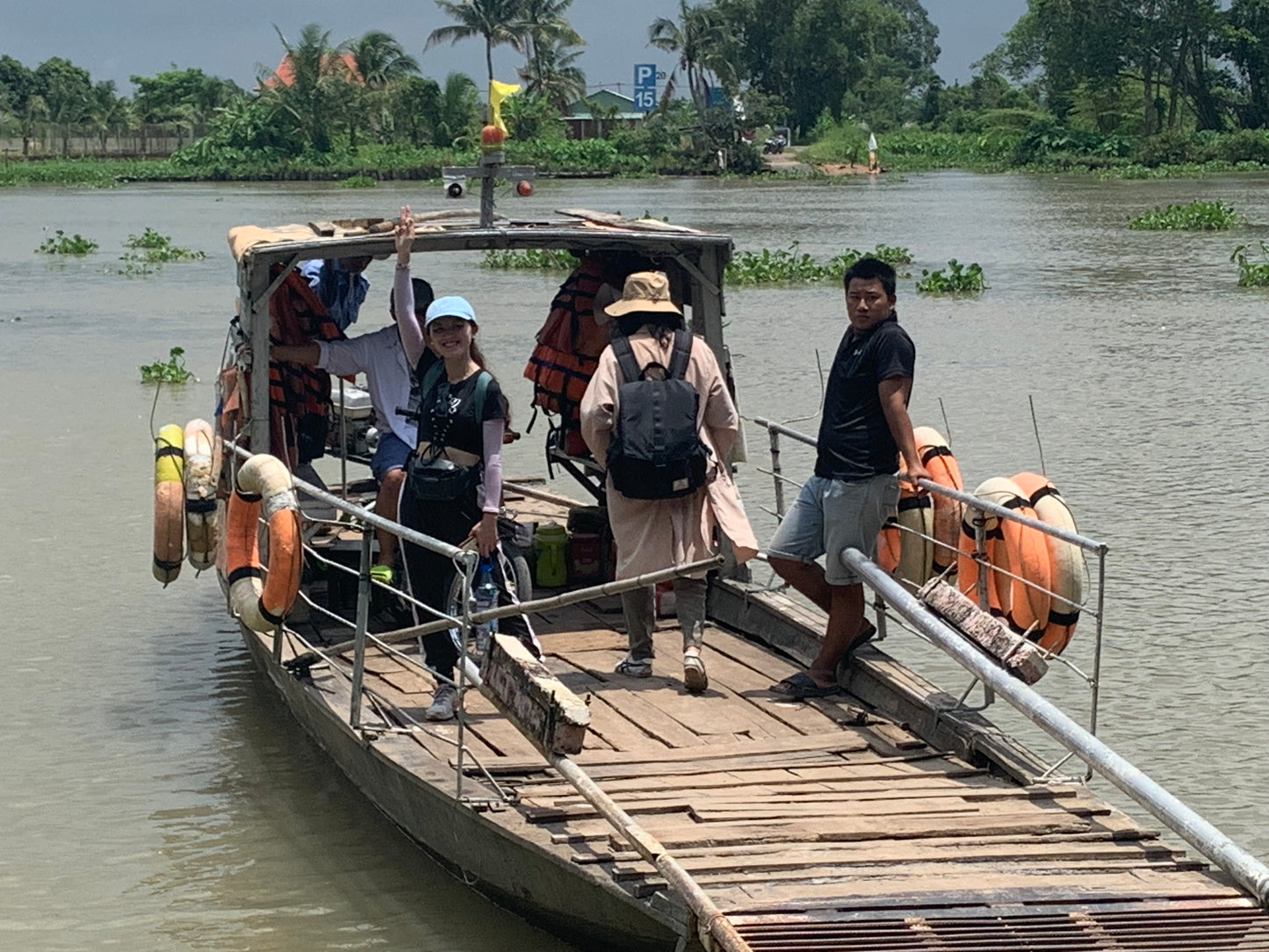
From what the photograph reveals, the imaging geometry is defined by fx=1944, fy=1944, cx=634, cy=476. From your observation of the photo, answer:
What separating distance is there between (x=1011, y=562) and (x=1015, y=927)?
211 centimetres

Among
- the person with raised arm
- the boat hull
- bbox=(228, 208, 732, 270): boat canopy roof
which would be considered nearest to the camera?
the boat hull

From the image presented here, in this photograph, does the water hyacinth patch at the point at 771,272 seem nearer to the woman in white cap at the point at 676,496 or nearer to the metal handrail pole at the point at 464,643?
the woman in white cap at the point at 676,496

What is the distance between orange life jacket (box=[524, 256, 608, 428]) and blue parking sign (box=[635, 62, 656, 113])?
292ft

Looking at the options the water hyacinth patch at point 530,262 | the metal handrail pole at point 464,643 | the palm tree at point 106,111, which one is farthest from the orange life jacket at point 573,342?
the palm tree at point 106,111

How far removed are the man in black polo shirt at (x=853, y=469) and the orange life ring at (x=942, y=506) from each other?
169 millimetres

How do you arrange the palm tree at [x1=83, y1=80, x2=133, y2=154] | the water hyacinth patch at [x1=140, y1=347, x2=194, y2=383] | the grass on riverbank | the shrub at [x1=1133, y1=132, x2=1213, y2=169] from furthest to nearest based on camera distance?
1. the palm tree at [x1=83, y1=80, x2=133, y2=154]
2. the grass on riverbank
3. the shrub at [x1=1133, y1=132, x2=1213, y2=169]
4. the water hyacinth patch at [x1=140, y1=347, x2=194, y2=383]

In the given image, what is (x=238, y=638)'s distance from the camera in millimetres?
10438

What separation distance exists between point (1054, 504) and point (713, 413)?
4.31 feet

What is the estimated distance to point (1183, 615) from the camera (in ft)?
34.0

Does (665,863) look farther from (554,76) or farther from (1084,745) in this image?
(554,76)

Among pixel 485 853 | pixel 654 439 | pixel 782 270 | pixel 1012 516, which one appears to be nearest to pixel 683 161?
pixel 782 270

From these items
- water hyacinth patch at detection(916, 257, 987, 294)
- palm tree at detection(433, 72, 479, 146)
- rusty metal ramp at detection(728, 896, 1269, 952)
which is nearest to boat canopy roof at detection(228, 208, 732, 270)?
rusty metal ramp at detection(728, 896, 1269, 952)

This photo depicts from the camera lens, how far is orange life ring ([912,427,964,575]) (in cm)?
731

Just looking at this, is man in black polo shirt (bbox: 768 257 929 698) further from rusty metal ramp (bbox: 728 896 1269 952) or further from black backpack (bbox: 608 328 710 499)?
rusty metal ramp (bbox: 728 896 1269 952)
